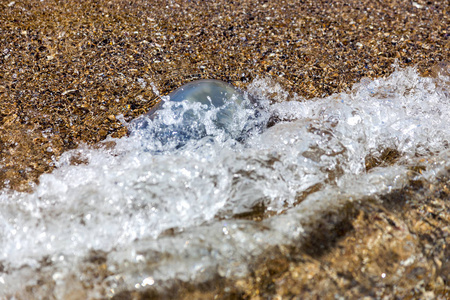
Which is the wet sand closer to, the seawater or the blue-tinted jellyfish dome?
the seawater

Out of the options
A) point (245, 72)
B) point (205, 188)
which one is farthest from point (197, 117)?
point (245, 72)

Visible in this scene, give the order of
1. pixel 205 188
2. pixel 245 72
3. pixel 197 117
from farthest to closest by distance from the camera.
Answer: pixel 245 72 → pixel 197 117 → pixel 205 188

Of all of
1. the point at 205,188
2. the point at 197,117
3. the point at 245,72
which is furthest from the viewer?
the point at 245,72

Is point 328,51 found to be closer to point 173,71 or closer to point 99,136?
point 173,71

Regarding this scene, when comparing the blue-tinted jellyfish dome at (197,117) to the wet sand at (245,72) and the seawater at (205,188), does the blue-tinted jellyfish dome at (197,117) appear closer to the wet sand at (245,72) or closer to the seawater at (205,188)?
the seawater at (205,188)

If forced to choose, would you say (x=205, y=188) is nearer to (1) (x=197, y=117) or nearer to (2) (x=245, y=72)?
(1) (x=197, y=117)

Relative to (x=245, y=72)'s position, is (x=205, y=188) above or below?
below

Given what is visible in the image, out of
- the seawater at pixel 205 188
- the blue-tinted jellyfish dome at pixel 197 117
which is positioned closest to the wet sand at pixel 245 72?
the seawater at pixel 205 188
